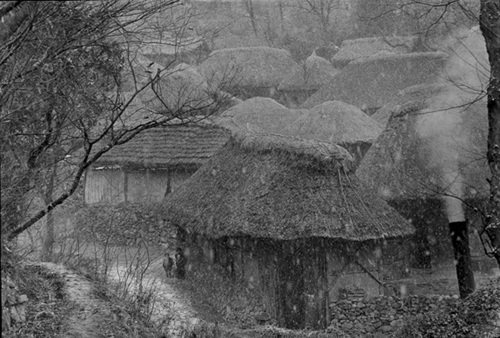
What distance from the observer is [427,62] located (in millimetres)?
29672

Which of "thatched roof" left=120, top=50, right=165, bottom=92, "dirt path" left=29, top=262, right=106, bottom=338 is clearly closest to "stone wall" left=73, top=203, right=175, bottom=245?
"dirt path" left=29, top=262, right=106, bottom=338

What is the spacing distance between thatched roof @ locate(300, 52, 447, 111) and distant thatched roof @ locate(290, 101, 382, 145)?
220 inches

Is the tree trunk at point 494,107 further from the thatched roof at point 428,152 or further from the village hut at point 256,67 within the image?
the village hut at point 256,67

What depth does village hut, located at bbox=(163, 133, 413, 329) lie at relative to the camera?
34.5 ft

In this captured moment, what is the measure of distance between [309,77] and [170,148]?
679 inches

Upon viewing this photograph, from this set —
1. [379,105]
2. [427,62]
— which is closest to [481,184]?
[379,105]

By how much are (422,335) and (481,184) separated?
6809 millimetres

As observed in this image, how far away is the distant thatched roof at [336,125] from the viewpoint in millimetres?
21578

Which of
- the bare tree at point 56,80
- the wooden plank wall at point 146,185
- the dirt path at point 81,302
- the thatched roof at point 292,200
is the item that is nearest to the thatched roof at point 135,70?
the bare tree at point 56,80

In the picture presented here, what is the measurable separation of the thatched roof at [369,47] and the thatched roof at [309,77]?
1.26m

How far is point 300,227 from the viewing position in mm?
10422

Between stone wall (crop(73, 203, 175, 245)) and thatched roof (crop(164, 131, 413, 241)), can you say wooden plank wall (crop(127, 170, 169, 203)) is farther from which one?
thatched roof (crop(164, 131, 413, 241))

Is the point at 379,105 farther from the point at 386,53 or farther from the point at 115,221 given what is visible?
the point at 115,221

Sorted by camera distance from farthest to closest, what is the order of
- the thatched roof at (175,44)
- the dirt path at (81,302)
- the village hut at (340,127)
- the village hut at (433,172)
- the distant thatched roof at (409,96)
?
the village hut at (340,127) → the distant thatched roof at (409,96) → the village hut at (433,172) → the thatched roof at (175,44) → the dirt path at (81,302)
